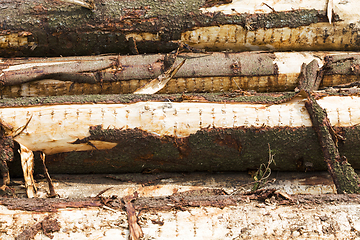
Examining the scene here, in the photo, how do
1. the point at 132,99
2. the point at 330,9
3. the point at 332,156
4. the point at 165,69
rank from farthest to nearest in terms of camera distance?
the point at 330,9, the point at 165,69, the point at 132,99, the point at 332,156

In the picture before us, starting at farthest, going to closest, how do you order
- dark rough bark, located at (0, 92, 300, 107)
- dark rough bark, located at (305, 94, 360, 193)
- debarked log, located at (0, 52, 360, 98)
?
debarked log, located at (0, 52, 360, 98) → dark rough bark, located at (0, 92, 300, 107) → dark rough bark, located at (305, 94, 360, 193)

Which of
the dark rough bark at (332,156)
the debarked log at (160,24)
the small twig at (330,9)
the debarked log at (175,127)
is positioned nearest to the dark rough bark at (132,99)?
the debarked log at (175,127)

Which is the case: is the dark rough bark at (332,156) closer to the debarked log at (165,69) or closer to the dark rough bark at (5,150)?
the debarked log at (165,69)

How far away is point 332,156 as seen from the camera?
2.51 metres

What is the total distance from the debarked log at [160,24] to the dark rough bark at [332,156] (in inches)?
42.0

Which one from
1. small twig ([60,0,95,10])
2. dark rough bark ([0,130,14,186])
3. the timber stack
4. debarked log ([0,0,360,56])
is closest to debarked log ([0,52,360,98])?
the timber stack

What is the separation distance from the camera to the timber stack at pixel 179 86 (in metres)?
2.59

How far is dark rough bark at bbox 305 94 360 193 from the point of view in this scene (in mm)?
2428

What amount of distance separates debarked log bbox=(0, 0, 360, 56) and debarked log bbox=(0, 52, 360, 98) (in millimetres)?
203

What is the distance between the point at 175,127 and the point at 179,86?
67 centimetres

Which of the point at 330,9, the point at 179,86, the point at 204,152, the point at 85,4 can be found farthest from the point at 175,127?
the point at 330,9

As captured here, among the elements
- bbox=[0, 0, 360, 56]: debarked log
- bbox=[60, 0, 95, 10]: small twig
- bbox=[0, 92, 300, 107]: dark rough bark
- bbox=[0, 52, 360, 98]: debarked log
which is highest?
bbox=[60, 0, 95, 10]: small twig

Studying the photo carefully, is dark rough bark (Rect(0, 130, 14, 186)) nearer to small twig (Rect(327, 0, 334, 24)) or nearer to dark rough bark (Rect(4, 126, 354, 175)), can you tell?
dark rough bark (Rect(4, 126, 354, 175))

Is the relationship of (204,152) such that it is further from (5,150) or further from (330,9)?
(330,9)
